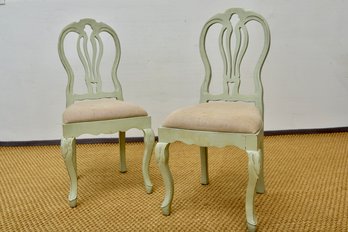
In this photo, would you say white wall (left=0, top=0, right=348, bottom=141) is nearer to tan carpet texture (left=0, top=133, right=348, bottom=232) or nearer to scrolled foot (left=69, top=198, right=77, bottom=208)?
tan carpet texture (left=0, top=133, right=348, bottom=232)

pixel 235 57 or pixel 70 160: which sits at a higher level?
pixel 235 57

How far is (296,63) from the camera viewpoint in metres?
3.46

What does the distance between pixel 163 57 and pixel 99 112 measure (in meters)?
1.45

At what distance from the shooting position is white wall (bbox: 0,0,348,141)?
10.9 ft

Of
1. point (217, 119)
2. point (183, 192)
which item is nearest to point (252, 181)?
point (217, 119)

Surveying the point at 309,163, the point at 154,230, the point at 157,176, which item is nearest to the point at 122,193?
the point at 157,176

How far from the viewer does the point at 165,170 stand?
189 cm

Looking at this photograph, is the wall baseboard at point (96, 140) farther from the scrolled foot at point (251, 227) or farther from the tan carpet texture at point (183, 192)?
the scrolled foot at point (251, 227)

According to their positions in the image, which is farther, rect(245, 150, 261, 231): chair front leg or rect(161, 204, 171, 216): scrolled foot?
rect(161, 204, 171, 216): scrolled foot

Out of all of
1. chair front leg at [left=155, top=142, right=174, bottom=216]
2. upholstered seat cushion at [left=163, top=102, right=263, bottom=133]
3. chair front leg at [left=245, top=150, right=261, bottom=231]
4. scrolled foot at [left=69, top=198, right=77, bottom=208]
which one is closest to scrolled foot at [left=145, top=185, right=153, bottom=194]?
chair front leg at [left=155, top=142, right=174, bottom=216]

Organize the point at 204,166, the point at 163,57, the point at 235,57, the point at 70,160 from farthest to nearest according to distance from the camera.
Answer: the point at 163,57, the point at 204,166, the point at 235,57, the point at 70,160

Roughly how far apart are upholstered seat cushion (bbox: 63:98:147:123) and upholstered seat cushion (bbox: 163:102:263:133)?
35 cm

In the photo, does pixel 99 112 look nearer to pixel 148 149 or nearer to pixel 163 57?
pixel 148 149

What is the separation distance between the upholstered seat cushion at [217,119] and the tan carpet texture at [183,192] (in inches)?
17.5
